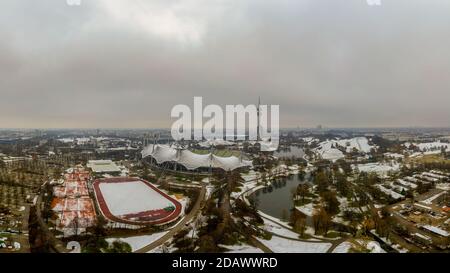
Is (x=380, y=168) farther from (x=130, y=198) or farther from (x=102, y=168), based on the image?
(x=102, y=168)

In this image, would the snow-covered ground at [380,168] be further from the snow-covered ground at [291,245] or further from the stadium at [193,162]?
the snow-covered ground at [291,245]

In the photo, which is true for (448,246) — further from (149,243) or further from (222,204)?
(149,243)

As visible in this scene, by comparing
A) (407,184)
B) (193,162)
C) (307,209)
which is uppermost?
(193,162)

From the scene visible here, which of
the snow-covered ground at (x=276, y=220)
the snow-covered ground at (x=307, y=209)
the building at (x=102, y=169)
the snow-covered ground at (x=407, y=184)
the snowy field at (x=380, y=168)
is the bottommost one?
the snow-covered ground at (x=307, y=209)

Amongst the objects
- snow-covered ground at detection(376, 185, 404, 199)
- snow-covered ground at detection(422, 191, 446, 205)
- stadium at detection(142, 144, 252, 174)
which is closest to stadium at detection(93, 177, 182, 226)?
stadium at detection(142, 144, 252, 174)

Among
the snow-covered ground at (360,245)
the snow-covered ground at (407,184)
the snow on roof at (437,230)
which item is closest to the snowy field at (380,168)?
the snow-covered ground at (407,184)

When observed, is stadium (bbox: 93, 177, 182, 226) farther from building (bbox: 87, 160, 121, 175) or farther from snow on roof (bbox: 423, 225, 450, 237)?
snow on roof (bbox: 423, 225, 450, 237)

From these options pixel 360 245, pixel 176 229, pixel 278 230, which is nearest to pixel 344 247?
pixel 360 245
